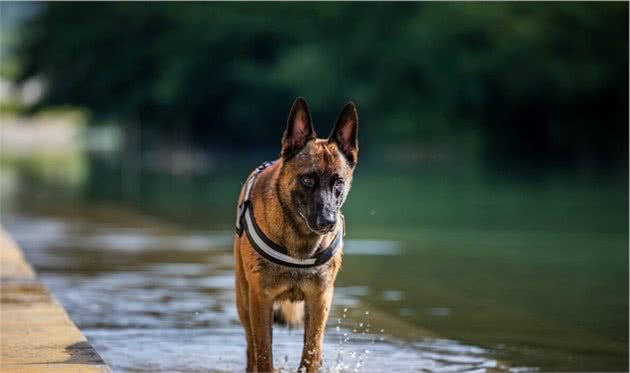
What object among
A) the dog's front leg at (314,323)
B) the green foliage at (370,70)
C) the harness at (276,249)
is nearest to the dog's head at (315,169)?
the harness at (276,249)

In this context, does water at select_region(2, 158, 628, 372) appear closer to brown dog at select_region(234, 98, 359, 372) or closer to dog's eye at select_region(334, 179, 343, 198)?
brown dog at select_region(234, 98, 359, 372)

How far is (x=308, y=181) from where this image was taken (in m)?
6.85

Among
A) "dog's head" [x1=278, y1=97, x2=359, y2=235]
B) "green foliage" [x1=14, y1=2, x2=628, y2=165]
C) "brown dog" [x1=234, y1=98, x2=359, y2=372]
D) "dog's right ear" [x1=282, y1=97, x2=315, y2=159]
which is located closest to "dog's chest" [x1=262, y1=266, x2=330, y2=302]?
"brown dog" [x1=234, y1=98, x2=359, y2=372]

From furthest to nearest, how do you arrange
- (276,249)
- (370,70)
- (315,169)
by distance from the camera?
(370,70), (276,249), (315,169)

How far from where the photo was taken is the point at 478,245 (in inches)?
675

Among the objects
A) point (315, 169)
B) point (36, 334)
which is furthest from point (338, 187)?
point (36, 334)

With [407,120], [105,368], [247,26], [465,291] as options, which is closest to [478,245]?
[465,291]

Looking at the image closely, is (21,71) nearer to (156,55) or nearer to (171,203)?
(156,55)

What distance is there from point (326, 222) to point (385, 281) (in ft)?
21.5

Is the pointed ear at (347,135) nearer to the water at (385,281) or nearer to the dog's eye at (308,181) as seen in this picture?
the dog's eye at (308,181)

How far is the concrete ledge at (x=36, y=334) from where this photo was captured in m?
7.04

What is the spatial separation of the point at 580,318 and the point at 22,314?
4.64m

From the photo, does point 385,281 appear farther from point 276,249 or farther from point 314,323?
point 276,249

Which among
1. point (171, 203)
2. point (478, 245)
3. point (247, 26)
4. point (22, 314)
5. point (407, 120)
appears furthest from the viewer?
point (247, 26)
